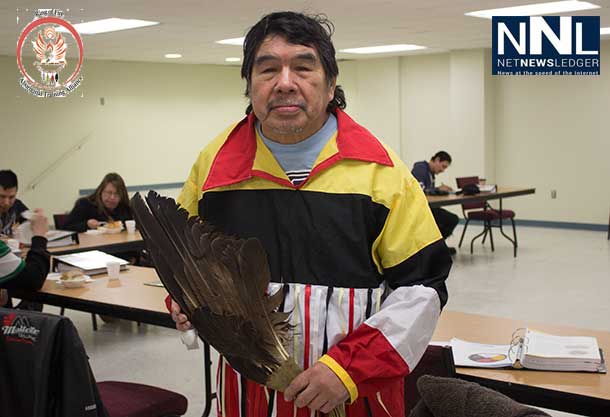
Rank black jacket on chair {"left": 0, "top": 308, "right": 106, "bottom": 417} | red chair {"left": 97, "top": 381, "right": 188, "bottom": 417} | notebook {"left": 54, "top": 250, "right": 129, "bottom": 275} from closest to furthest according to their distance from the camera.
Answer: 1. black jacket on chair {"left": 0, "top": 308, "right": 106, "bottom": 417}
2. red chair {"left": 97, "top": 381, "right": 188, "bottom": 417}
3. notebook {"left": 54, "top": 250, "right": 129, "bottom": 275}

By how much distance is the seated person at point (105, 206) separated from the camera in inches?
271

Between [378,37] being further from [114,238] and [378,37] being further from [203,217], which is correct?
[203,217]

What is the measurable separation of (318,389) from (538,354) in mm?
1257

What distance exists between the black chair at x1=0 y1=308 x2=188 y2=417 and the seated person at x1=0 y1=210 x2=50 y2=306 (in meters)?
1.27

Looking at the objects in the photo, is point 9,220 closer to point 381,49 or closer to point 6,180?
point 6,180

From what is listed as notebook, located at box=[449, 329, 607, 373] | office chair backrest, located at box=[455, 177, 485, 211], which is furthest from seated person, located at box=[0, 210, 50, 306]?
office chair backrest, located at box=[455, 177, 485, 211]

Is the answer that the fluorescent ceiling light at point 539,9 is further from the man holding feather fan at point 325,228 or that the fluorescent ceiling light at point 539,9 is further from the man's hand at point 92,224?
the man holding feather fan at point 325,228

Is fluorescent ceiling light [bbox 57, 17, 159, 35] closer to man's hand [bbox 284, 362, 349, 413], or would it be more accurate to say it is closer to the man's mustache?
the man's mustache

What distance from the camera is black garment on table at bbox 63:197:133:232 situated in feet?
22.2

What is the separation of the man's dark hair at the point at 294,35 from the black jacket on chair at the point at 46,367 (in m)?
1.18

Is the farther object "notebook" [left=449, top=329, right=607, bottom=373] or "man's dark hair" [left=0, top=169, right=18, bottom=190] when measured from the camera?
"man's dark hair" [left=0, top=169, right=18, bottom=190]

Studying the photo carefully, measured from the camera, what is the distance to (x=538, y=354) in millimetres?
2604

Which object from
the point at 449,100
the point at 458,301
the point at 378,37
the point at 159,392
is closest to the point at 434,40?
the point at 378,37

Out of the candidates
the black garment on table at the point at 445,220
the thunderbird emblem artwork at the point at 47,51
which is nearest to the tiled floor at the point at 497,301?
the black garment on table at the point at 445,220
